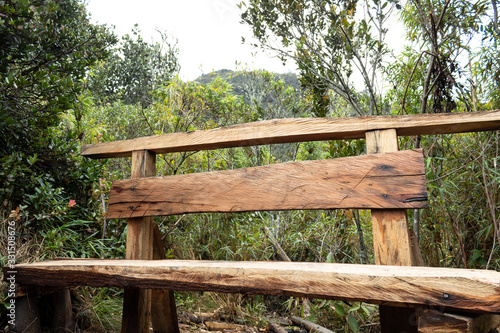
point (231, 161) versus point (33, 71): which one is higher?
point (33, 71)

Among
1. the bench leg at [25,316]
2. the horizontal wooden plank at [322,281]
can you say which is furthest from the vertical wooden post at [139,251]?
the bench leg at [25,316]

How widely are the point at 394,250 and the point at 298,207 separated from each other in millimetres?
441

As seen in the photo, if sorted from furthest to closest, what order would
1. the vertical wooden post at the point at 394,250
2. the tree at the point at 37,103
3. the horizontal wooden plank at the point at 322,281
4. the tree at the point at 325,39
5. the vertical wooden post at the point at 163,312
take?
the tree at the point at 325,39
the tree at the point at 37,103
the vertical wooden post at the point at 163,312
the vertical wooden post at the point at 394,250
the horizontal wooden plank at the point at 322,281

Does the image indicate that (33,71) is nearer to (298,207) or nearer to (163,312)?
(163,312)

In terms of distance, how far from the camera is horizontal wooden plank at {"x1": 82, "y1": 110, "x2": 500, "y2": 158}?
1489 mm

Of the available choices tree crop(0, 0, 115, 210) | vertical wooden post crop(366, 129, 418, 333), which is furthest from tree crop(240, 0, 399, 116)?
tree crop(0, 0, 115, 210)

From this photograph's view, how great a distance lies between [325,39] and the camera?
3.07 meters

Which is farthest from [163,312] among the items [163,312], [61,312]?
[61,312]

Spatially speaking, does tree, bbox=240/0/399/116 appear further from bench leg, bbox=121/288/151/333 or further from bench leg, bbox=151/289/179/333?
bench leg, bbox=121/288/151/333

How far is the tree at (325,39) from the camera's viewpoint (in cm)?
275

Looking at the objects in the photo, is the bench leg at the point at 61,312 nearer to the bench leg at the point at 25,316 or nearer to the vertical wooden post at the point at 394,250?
the bench leg at the point at 25,316

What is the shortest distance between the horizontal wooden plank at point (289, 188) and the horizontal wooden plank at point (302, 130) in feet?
0.45

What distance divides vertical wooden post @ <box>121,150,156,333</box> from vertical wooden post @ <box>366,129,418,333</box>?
1144mm

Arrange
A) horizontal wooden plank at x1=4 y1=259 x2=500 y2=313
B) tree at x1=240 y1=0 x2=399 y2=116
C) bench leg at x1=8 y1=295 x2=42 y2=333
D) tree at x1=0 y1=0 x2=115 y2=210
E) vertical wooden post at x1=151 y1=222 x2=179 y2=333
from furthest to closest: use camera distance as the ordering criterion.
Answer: tree at x1=240 y1=0 x2=399 y2=116
tree at x1=0 y1=0 x2=115 y2=210
vertical wooden post at x1=151 y1=222 x2=179 y2=333
bench leg at x1=8 y1=295 x2=42 y2=333
horizontal wooden plank at x1=4 y1=259 x2=500 y2=313
